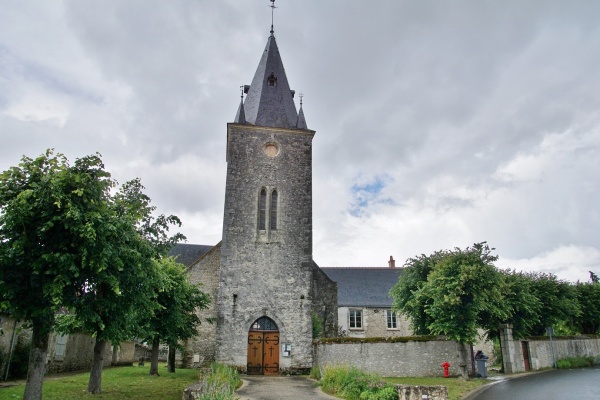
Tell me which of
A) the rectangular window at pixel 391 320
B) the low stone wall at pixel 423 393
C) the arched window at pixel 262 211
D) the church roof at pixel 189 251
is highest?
the church roof at pixel 189 251

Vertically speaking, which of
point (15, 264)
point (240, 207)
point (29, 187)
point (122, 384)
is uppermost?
point (240, 207)

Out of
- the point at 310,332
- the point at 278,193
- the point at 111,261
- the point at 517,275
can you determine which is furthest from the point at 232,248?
the point at 517,275

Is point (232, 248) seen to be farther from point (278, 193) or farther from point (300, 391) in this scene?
point (300, 391)

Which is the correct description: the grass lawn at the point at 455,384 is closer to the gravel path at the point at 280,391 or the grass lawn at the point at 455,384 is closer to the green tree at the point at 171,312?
the gravel path at the point at 280,391

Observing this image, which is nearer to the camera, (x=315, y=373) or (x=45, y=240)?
(x=45, y=240)

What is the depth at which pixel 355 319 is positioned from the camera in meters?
33.4

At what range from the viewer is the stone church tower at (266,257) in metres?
20.6

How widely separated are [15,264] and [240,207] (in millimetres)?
13446

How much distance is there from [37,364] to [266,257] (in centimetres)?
1295

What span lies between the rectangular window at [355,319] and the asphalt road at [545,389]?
16241mm

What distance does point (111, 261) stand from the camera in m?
9.77

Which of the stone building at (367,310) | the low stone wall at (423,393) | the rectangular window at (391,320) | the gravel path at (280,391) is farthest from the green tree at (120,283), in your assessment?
the rectangular window at (391,320)

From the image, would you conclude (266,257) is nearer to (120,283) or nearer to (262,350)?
(262,350)

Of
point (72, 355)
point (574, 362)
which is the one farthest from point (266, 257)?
point (574, 362)
